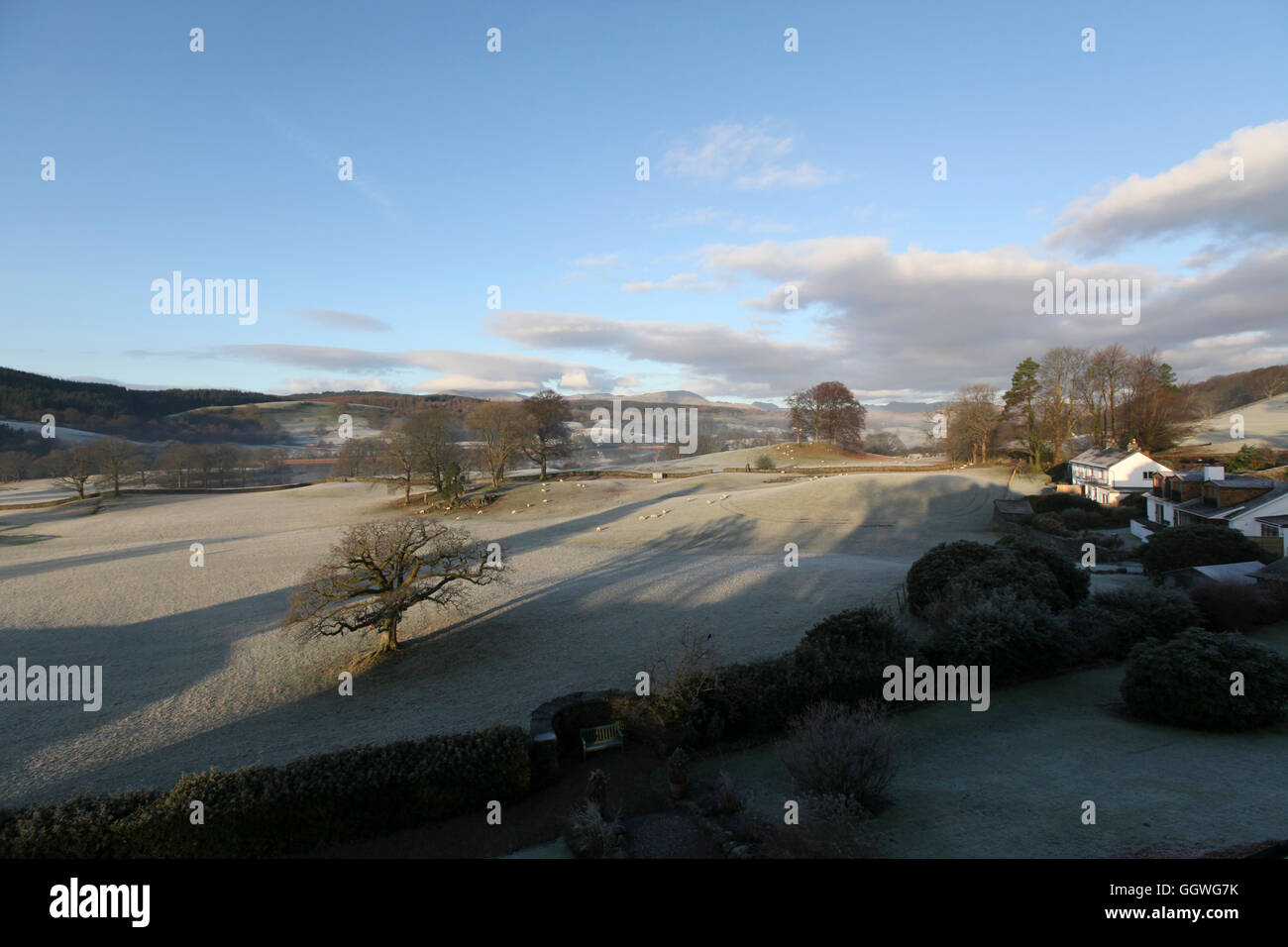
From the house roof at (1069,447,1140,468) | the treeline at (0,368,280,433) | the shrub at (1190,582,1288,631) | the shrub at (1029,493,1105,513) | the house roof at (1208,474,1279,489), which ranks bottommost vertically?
the shrub at (1190,582,1288,631)

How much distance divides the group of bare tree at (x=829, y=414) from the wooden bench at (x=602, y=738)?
78.6m

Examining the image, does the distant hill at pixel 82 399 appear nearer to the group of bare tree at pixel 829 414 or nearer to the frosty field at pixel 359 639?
the frosty field at pixel 359 639

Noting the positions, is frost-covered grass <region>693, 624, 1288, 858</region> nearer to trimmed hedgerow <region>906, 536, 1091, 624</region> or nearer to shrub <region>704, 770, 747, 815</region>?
shrub <region>704, 770, 747, 815</region>

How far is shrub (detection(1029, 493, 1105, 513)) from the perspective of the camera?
127ft

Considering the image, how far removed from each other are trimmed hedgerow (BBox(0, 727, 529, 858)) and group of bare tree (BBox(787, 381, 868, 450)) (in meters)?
81.0

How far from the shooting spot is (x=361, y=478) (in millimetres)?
62875

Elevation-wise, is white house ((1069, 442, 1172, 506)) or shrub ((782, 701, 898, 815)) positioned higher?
white house ((1069, 442, 1172, 506))

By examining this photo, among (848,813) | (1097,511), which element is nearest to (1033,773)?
(848,813)

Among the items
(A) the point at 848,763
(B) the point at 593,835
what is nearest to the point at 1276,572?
(A) the point at 848,763

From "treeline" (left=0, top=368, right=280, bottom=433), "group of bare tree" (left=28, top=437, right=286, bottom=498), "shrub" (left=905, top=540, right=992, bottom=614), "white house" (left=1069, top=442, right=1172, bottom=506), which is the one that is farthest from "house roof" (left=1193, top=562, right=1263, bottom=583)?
"treeline" (left=0, top=368, right=280, bottom=433)

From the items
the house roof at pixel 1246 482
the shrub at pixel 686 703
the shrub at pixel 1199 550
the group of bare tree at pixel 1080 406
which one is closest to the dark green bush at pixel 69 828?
the shrub at pixel 686 703

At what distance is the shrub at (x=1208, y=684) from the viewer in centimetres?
1077
